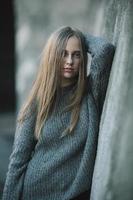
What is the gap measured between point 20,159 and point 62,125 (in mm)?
285

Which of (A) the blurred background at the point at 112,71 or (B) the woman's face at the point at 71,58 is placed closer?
(A) the blurred background at the point at 112,71

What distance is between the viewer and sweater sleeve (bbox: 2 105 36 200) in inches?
153

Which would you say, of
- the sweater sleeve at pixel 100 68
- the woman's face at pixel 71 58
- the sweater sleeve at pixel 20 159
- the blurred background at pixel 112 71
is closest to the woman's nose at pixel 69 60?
the woman's face at pixel 71 58

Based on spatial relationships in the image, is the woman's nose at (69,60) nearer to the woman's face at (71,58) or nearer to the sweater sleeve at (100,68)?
the woman's face at (71,58)

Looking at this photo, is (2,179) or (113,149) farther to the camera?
(2,179)

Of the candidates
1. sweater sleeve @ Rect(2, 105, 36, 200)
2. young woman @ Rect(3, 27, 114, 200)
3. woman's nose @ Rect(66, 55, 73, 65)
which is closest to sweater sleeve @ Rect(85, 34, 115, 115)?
young woman @ Rect(3, 27, 114, 200)

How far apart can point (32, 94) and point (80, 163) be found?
453 millimetres

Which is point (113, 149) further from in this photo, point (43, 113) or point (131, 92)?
point (43, 113)

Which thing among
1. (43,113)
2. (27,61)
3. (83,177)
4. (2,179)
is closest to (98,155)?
(83,177)

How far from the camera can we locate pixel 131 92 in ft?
10.7

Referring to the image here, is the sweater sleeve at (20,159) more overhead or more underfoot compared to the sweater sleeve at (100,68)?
more underfoot

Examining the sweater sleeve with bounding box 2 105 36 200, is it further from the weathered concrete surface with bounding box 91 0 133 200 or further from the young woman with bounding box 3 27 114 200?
the weathered concrete surface with bounding box 91 0 133 200

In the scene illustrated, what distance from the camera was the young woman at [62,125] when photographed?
379 centimetres

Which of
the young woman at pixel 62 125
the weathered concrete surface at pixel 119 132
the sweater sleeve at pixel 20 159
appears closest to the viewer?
the weathered concrete surface at pixel 119 132
